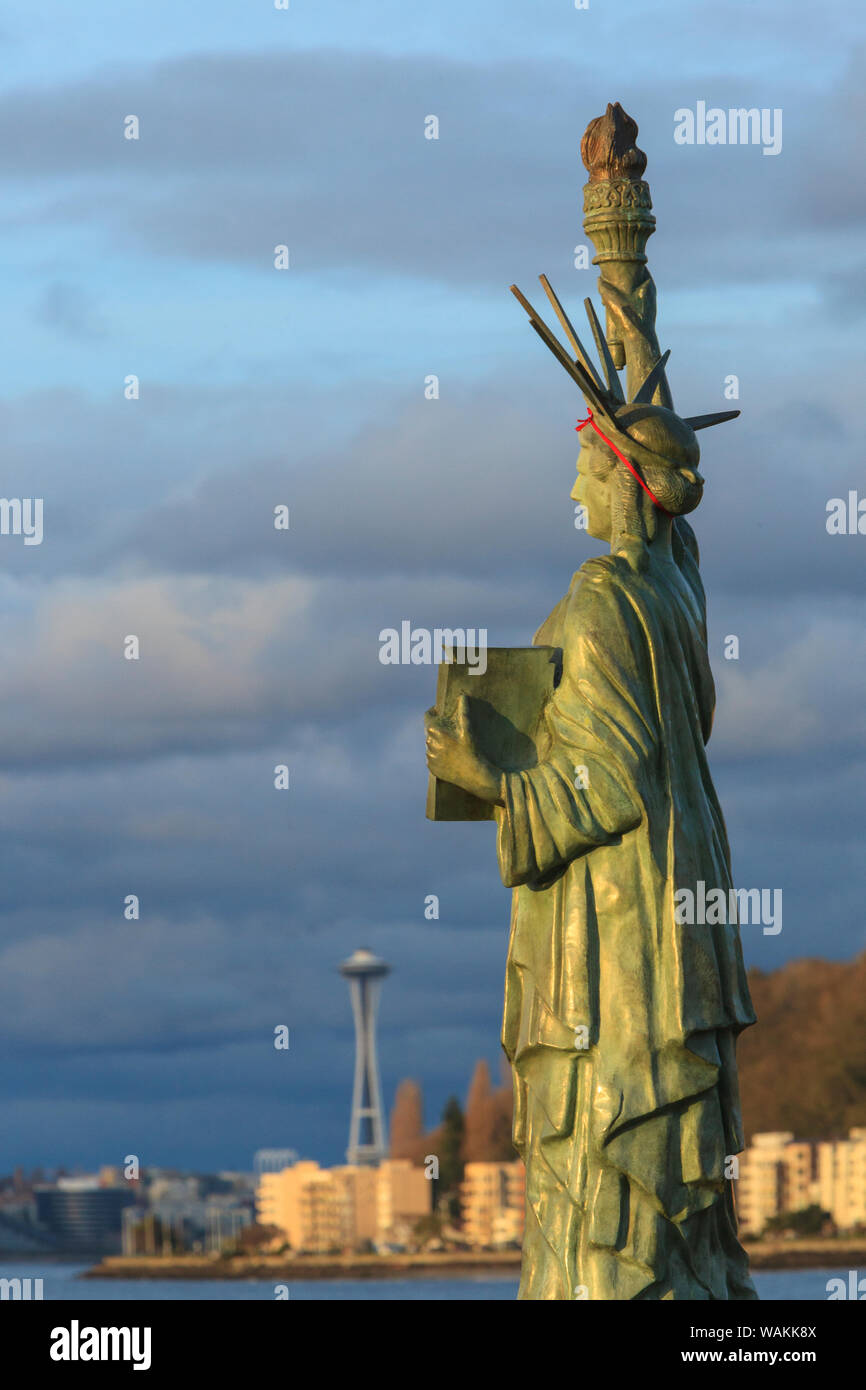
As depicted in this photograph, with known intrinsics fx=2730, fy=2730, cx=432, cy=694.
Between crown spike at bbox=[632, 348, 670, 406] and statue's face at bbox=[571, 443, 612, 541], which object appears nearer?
statue's face at bbox=[571, 443, 612, 541]

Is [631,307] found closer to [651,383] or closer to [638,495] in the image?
[651,383]

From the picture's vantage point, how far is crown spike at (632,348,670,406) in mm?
15632

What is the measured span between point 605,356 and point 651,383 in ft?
2.06

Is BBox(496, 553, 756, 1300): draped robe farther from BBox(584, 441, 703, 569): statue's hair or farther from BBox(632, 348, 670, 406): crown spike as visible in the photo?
BBox(632, 348, 670, 406): crown spike

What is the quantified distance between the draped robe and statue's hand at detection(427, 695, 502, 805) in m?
0.15

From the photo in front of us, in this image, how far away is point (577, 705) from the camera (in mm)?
14406

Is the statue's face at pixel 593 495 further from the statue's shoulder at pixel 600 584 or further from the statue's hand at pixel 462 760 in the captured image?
the statue's hand at pixel 462 760

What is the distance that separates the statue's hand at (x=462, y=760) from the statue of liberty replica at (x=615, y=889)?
0.4 inches

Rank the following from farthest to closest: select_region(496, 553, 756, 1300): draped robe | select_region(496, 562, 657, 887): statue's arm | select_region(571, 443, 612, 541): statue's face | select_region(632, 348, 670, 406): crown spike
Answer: select_region(632, 348, 670, 406): crown spike < select_region(571, 443, 612, 541): statue's face < select_region(496, 562, 657, 887): statue's arm < select_region(496, 553, 756, 1300): draped robe

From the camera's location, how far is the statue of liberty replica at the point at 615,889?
14062mm

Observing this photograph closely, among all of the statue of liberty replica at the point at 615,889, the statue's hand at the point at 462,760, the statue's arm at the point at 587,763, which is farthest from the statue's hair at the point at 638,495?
the statue's hand at the point at 462,760

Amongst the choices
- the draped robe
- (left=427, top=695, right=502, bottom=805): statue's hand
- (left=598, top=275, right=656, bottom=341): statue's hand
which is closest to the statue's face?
the draped robe
